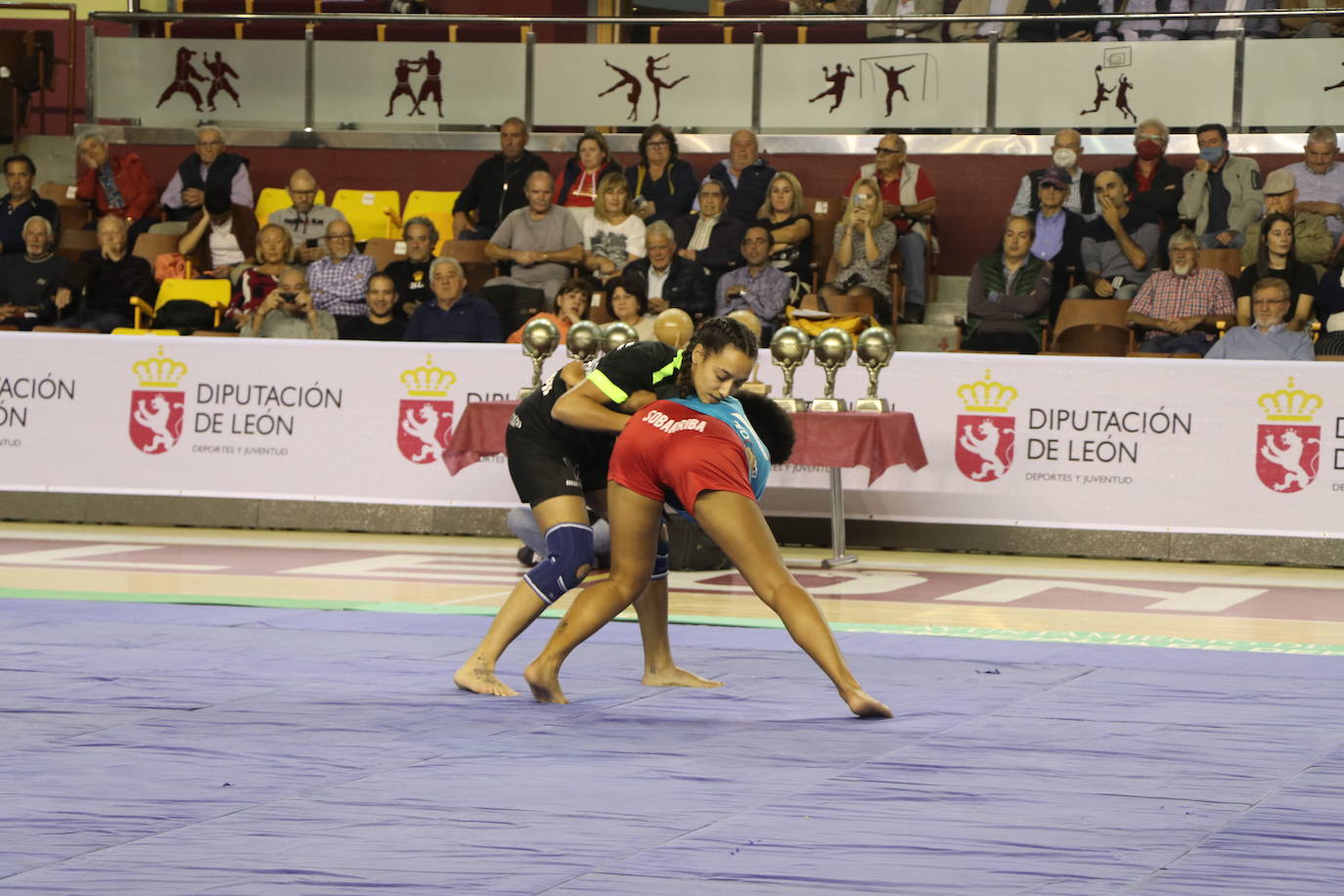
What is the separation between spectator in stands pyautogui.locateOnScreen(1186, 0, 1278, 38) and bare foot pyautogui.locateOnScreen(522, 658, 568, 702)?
1164cm

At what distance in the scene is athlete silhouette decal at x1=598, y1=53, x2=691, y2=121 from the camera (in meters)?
17.6

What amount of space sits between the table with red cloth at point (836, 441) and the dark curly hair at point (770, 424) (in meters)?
4.08

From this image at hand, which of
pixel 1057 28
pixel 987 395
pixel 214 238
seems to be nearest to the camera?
pixel 987 395

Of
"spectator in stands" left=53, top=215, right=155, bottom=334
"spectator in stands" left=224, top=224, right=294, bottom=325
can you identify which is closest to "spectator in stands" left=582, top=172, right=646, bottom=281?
"spectator in stands" left=224, top=224, right=294, bottom=325

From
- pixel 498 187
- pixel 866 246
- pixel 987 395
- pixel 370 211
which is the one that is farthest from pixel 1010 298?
pixel 370 211

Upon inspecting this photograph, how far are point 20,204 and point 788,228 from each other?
7.04m

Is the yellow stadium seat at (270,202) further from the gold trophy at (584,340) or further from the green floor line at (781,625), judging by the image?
the green floor line at (781,625)

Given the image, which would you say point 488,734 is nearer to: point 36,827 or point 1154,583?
point 36,827

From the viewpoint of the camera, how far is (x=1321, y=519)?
11656 mm

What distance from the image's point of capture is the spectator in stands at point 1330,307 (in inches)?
513

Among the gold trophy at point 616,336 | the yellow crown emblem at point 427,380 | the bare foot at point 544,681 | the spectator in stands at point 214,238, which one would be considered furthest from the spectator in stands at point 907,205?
the bare foot at point 544,681

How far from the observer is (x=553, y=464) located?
285 inches

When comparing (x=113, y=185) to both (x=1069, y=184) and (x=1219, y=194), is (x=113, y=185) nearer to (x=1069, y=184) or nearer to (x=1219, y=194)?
(x=1069, y=184)

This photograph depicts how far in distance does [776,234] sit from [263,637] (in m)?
7.43
